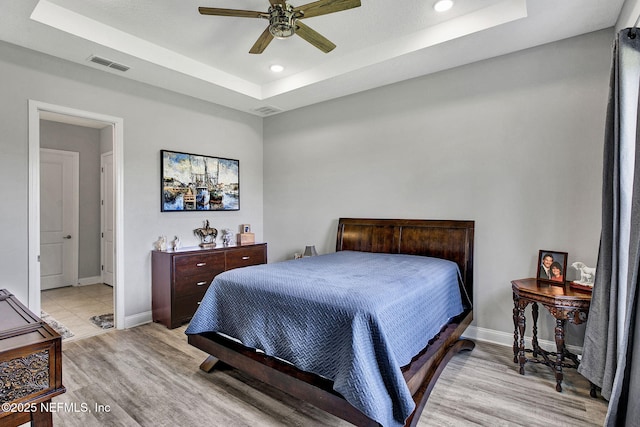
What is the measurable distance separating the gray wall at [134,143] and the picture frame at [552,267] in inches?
150

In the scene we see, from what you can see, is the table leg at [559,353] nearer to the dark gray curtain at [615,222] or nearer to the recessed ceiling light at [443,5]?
the dark gray curtain at [615,222]

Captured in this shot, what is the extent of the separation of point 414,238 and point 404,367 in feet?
6.21

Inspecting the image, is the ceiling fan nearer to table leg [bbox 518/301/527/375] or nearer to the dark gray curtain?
the dark gray curtain

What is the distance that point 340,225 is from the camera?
443 centimetres

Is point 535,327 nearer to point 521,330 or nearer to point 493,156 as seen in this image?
point 521,330

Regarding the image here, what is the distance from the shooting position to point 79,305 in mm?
4609

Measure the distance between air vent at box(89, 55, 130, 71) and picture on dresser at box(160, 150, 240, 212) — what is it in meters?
0.98

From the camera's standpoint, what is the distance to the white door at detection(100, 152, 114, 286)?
19.0 ft

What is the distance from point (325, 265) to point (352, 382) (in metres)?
1.33

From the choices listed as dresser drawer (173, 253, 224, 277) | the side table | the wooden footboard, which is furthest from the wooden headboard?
dresser drawer (173, 253, 224, 277)

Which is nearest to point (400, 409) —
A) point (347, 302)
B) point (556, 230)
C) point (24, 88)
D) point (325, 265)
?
point (347, 302)

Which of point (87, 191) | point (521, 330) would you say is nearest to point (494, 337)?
point (521, 330)

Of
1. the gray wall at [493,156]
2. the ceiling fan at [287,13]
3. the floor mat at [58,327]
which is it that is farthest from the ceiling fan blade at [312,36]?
the floor mat at [58,327]

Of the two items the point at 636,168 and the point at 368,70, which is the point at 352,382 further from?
the point at 368,70
